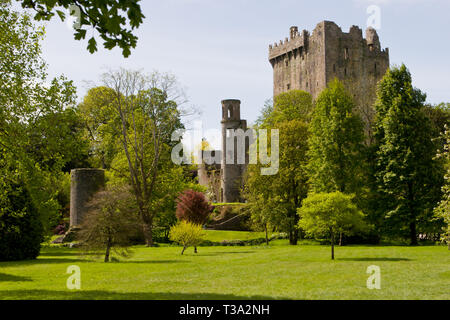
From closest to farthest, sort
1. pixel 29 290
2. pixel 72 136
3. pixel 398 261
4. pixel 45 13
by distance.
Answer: pixel 45 13 < pixel 29 290 < pixel 72 136 < pixel 398 261

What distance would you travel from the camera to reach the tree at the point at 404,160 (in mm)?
30484

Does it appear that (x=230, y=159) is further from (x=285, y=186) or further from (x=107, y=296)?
(x=107, y=296)

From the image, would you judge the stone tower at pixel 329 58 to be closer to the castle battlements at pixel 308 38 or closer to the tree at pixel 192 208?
the castle battlements at pixel 308 38

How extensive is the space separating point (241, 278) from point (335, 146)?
65.1ft

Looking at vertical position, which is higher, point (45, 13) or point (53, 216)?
point (45, 13)

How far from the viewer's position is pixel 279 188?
112ft

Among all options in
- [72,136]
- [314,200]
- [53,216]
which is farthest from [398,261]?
[53,216]

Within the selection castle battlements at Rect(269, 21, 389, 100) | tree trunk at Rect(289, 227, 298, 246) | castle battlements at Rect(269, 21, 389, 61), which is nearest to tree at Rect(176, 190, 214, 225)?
tree trunk at Rect(289, 227, 298, 246)

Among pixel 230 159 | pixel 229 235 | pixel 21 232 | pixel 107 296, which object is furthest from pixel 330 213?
pixel 230 159

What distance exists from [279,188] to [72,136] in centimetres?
1927

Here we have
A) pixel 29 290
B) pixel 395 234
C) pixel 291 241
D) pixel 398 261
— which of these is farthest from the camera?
pixel 291 241

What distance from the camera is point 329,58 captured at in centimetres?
6862

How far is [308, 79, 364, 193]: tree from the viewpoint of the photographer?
32.4 m
